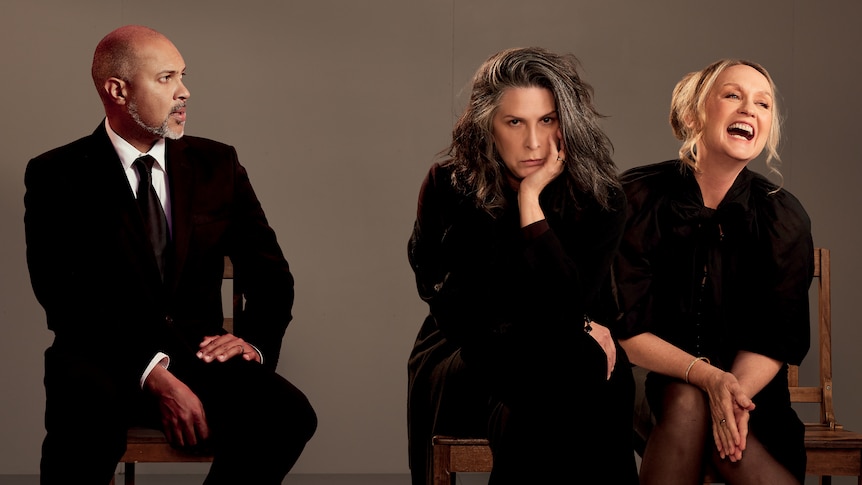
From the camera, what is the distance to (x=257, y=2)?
180 inches

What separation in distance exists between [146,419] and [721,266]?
64.6 inches

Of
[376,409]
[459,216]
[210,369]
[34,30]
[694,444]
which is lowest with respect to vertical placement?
[376,409]

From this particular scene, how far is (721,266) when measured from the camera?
115 inches

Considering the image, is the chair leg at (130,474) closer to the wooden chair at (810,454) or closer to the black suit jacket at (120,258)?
the black suit jacket at (120,258)

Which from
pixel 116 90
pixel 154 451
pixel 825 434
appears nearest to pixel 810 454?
pixel 825 434

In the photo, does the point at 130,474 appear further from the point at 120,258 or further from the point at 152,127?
the point at 152,127

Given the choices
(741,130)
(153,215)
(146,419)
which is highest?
(741,130)

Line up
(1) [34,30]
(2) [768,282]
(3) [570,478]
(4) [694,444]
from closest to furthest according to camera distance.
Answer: (3) [570,478] < (4) [694,444] < (2) [768,282] < (1) [34,30]

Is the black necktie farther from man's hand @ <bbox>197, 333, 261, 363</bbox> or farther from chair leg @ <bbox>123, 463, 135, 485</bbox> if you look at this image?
chair leg @ <bbox>123, 463, 135, 485</bbox>

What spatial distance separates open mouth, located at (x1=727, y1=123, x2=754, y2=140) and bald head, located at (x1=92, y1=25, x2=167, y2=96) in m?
1.64

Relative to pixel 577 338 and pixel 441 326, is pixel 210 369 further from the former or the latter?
pixel 577 338

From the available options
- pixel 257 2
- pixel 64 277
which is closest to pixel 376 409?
pixel 257 2

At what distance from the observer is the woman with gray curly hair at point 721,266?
2785 millimetres

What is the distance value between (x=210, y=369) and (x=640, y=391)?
119 centimetres
